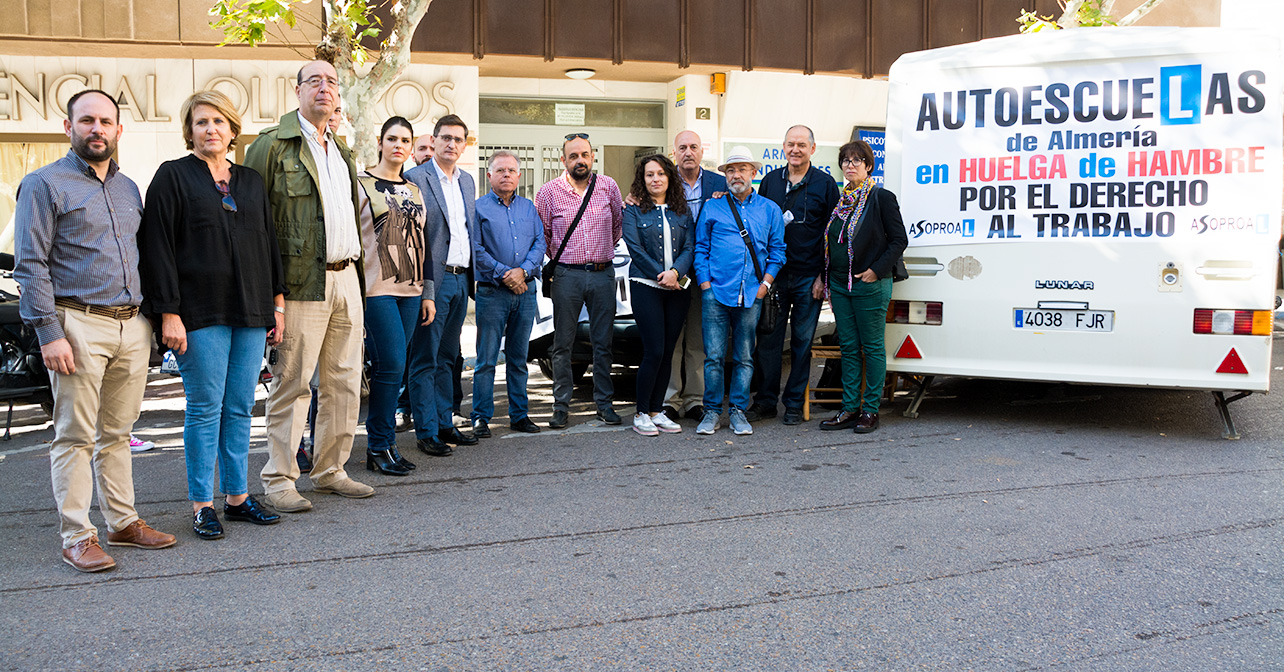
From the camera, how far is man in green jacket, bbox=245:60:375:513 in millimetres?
5211

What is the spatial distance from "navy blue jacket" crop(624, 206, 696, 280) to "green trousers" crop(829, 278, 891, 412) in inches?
43.4

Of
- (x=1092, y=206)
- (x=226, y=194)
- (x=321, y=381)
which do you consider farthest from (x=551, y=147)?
(x=226, y=194)

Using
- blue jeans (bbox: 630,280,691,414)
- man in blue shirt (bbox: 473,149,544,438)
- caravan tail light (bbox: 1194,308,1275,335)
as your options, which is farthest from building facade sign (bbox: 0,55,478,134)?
caravan tail light (bbox: 1194,308,1275,335)

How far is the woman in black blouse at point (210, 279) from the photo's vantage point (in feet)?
15.3

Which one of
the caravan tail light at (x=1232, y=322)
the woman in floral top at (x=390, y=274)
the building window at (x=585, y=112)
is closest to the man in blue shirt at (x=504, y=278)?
the woman in floral top at (x=390, y=274)

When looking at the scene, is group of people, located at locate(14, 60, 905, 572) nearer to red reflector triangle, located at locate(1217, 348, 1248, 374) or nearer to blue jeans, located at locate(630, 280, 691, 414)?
blue jeans, located at locate(630, 280, 691, 414)

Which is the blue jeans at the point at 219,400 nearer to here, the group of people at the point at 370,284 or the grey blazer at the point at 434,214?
the group of people at the point at 370,284

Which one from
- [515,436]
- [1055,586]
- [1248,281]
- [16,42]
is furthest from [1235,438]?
[16,42]

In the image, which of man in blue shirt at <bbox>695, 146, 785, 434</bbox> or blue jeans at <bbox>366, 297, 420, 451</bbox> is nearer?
blue jeans at <bbox>366, 297, 420, 451</bbox>

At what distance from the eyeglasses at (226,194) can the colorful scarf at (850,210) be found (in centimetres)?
416

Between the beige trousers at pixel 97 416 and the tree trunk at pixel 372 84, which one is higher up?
the tree trunk at pixel 372 84

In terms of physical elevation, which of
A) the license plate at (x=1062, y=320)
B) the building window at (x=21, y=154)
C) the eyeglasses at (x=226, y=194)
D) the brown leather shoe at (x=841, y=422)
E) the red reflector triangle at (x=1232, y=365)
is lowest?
the brown leather shoe at (x=841, y=422)

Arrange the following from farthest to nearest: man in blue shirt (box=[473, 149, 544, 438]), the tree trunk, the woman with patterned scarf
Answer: the tree trunk, the woman with patterned scarf, man in blue shirt (box=[473, 149, 544, 438])

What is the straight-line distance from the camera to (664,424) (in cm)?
747
